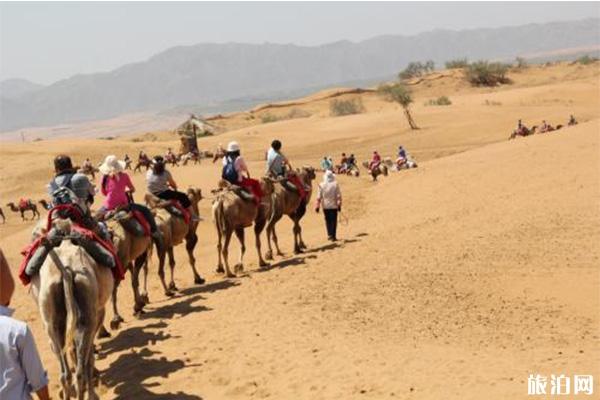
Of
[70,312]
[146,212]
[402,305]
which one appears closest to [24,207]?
[146,212]

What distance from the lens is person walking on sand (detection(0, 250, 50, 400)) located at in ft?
14.6

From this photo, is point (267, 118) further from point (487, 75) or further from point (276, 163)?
point (276, 163)

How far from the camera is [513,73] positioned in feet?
318

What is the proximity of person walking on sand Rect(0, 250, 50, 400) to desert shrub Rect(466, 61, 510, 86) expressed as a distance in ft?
303

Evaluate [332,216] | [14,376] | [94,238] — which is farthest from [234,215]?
[14,376]

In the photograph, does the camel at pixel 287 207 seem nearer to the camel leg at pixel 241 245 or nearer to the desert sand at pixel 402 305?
the desert sand at pixel 402 305

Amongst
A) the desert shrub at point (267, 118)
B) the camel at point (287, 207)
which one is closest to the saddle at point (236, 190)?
the camel at point (287, 207)

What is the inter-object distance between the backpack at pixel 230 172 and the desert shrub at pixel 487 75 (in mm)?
82045

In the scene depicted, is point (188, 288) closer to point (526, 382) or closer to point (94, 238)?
point (94, 238)

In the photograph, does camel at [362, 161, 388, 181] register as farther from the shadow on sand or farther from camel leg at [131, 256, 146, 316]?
the shadow on sand

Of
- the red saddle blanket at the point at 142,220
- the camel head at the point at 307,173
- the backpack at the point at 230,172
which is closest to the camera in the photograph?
the red saddle blanket at the point at 142,220

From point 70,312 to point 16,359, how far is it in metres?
3.10

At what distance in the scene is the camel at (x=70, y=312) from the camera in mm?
7570

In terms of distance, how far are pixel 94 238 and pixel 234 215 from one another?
6.48 metres
